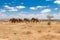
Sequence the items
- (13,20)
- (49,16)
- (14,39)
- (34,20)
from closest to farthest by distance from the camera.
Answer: (14,39) → (49,16) → (13,20) → (34,20)

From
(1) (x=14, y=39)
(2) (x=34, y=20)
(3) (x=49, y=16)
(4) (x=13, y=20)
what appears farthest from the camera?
(2) (x=34, y=20)

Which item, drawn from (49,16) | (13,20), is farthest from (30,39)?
(13,20)

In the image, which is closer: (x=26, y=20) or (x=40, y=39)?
(x=40, y=39)

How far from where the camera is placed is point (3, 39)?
812 inches

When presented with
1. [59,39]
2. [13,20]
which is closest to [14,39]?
[59,39]

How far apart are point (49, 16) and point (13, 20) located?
87.1 feet

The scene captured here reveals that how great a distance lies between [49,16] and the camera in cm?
6275

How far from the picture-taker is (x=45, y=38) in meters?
21.0

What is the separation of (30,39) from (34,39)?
540mm

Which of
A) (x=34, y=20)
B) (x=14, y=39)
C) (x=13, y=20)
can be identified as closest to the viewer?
(x=14, y=39)

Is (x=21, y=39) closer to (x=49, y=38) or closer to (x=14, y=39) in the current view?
(x=14, y=39)

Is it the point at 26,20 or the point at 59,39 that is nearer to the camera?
the point at 59,39

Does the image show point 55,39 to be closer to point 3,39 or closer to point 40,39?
point 40,39

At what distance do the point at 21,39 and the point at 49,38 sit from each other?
386 cm
